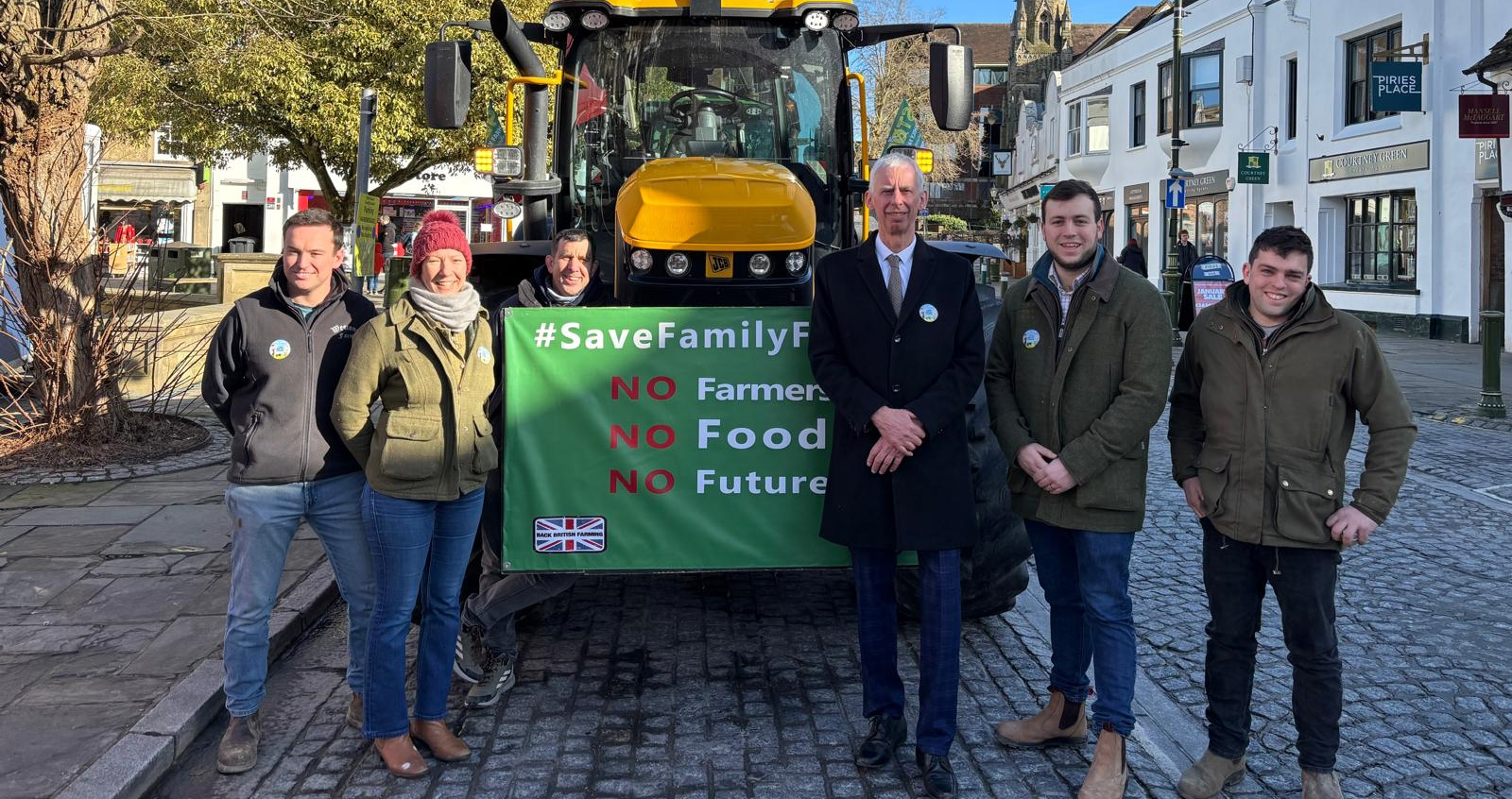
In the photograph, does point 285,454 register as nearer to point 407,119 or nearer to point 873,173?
point 873,173

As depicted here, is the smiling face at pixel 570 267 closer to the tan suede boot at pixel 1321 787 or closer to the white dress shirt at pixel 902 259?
the white dress shirt at pixel 902 259

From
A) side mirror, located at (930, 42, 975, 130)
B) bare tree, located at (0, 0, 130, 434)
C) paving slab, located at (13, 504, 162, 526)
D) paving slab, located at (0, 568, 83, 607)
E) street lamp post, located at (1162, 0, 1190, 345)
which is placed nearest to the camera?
paving slab, located at (0, 568, 83, 607)

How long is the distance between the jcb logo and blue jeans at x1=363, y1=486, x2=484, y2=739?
156 cm

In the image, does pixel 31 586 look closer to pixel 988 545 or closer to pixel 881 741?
pixel 881 741

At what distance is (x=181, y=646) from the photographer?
5312mm

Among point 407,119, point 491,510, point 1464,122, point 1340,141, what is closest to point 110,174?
point 407,119

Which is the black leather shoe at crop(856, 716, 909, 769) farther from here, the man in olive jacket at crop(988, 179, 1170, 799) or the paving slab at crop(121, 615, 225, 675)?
the paving slab at crop(121, 615, 225, 675)

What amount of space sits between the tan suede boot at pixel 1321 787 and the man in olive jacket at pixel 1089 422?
53cm

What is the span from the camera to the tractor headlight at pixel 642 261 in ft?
17.9

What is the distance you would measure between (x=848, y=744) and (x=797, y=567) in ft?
2.07

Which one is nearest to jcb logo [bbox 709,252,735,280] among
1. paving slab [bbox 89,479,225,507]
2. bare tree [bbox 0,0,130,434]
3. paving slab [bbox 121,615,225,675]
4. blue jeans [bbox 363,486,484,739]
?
blue jeans [bbox 363,486,484,739]

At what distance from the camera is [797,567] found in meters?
4.61

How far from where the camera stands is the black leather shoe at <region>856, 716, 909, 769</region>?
13.8 feet

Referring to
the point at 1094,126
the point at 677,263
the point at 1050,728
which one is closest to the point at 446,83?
the point at 677,263
